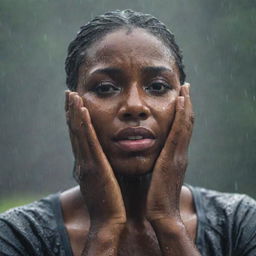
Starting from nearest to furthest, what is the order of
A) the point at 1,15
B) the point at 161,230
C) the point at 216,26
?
1. the point at 161,230
2. the point at 216,26
3. the point at 1,15

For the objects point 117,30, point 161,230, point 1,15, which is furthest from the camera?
point 1,15

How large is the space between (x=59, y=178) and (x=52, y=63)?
1.98m

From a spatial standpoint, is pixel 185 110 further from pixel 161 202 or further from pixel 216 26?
pixel 216 26

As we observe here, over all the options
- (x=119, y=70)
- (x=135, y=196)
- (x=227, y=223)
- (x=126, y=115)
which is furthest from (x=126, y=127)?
(x=227, y=223)

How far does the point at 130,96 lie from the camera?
3229 mm

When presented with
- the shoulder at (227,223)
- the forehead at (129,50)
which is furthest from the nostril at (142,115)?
the shoulder at (227,223)

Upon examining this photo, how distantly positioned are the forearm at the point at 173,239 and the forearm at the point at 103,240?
181 millimetres

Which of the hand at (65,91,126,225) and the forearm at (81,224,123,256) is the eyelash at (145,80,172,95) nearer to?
the hand at (65,91,126,225)

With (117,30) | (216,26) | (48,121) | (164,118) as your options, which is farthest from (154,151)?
(48,121)

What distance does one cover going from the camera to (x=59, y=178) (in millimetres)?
11586

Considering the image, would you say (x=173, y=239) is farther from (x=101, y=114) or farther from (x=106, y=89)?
(x=106, y=89)

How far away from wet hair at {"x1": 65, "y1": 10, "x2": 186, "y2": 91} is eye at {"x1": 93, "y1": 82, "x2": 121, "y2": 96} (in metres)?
0.20

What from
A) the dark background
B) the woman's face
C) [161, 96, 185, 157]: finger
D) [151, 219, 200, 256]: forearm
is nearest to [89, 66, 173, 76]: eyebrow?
the woman's face

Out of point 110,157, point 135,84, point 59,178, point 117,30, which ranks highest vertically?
point 117,30
